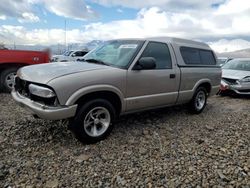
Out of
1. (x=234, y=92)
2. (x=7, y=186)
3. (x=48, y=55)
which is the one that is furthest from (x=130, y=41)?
(x=234, y=92)

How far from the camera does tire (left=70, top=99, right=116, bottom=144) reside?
3.66m

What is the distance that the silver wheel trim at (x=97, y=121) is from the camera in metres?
3.83

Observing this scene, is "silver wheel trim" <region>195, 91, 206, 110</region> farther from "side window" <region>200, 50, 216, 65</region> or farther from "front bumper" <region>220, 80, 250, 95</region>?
"front bumper" <region>220, 80, 250, 95</region>

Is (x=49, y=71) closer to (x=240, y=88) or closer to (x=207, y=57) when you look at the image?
(x=207, y=57)

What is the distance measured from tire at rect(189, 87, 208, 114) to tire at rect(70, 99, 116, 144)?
8.70 ft

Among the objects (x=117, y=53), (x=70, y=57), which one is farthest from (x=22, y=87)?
(x=70, y=57)

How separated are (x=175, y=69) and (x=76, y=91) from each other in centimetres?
239

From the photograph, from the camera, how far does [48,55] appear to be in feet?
24.9

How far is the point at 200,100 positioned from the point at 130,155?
10.8 ft

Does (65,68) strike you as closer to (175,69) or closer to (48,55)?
(175,69)

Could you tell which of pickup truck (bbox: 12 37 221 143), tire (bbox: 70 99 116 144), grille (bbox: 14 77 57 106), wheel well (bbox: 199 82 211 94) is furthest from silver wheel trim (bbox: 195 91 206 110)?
grille (bbox: 14 77 57 106)

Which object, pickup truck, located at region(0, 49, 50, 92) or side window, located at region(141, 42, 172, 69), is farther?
pickup truck, located at region(0, 49, 50, 92)

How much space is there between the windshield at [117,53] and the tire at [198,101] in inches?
86.7

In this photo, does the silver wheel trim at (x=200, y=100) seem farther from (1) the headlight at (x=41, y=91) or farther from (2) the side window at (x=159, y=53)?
(1) the headlight at (x=41, y=91)
